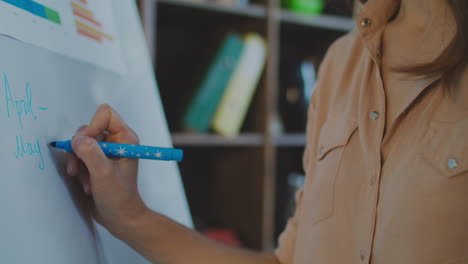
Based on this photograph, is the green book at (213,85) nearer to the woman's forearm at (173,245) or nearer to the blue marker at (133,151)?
the woman's forearm at (173,245)

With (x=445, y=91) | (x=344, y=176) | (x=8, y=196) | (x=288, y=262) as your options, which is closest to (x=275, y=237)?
(x=288, y=262)

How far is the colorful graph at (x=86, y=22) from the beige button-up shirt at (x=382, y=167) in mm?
349

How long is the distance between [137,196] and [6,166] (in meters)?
0.17

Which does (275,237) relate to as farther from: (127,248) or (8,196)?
(8,196)

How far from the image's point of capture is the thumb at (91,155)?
45cm

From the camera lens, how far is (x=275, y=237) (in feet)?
5.14

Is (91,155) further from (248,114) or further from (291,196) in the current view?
(291,196)

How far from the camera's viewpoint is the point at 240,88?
1347 millimetres

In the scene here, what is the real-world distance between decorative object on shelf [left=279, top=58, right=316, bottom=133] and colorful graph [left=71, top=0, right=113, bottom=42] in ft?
3.15

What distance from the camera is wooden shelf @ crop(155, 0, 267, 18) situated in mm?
1221

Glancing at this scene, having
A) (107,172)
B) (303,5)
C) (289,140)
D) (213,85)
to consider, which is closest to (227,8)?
(213,85)

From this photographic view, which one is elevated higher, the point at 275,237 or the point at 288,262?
the point at 288,262

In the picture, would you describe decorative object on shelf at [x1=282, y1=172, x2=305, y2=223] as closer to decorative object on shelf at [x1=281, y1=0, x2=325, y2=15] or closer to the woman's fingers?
decorative object on shelf at [x1=281, y1=0, x2=325, y2=15]

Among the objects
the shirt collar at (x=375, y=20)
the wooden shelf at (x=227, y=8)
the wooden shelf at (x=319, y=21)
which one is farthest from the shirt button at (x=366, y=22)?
the wooden shelf at (x=319, y=21)
